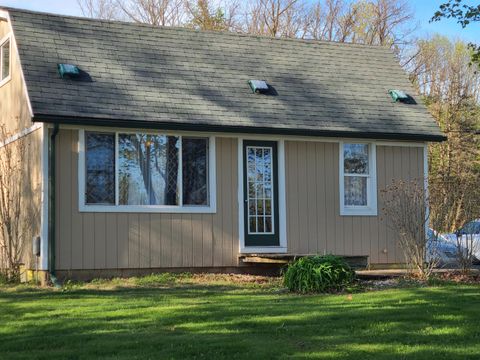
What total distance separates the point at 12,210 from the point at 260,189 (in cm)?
459

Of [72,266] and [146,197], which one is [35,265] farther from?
[146,197]

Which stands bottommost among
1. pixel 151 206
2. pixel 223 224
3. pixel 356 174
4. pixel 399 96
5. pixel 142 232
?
pixel 142 232

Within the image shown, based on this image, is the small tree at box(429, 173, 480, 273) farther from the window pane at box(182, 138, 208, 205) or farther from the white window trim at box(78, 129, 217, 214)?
the window pane at box(182, 138, 208, 205)

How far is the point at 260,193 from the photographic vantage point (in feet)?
46.1

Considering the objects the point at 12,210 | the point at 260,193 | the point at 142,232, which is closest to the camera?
the point at 142,232

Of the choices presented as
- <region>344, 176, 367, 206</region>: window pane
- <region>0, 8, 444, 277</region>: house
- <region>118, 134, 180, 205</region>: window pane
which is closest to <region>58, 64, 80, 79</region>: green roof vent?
<region>0, 8, 444, 277</region>: house

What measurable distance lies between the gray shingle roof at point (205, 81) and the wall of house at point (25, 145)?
0.76 m

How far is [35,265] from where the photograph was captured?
1286 cm

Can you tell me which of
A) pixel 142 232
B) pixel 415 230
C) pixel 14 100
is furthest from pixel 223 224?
pixel 14 100

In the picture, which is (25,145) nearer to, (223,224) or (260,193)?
(223,224)

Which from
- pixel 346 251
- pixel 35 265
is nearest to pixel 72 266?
pixel 35 265

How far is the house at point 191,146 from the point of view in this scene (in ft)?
41.6

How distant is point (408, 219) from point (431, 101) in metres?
22.5

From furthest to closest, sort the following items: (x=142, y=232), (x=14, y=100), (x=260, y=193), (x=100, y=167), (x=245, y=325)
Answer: (x=14, y=100)
(x=260, y=193)
(x=142, y=232)
(x=100, y=167)
(x=245, y=325)
